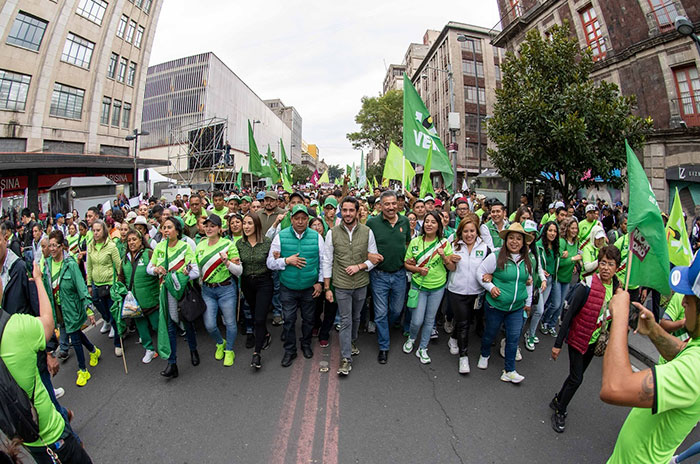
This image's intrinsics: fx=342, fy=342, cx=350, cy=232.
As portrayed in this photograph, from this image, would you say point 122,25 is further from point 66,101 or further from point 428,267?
point 428,267

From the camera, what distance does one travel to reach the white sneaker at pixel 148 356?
4.63m

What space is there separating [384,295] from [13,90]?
27.7 metres

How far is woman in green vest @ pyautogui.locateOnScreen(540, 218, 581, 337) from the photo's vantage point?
17.1 feet

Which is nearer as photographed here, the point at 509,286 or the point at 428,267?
the point at 509,286

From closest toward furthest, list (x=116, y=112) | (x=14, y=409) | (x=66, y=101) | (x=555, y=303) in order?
(x=14, y=409)
(x=555, y=303)
(x=66, y=101)
(x=116, y=112)

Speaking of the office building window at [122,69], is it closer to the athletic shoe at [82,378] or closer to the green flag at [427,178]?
the green flag at [427,178]

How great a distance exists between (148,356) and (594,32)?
2238cm

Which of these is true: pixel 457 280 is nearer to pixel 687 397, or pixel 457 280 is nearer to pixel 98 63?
pixel 687 397

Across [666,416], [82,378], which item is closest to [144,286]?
[82,378]

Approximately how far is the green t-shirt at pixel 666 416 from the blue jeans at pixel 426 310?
281 cm

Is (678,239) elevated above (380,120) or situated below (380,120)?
below

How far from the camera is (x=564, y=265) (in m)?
5.24

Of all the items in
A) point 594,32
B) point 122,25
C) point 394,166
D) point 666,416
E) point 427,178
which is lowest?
point 666,416

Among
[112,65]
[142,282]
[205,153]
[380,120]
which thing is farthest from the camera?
[380,120]
